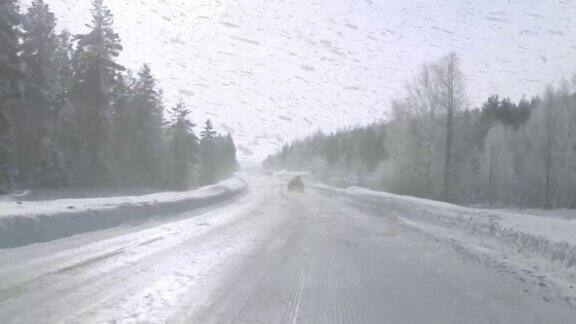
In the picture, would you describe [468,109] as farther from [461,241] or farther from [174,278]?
[174,278]

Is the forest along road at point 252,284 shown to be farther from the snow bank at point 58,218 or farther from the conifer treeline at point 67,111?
the conifer treeline at point 67,111

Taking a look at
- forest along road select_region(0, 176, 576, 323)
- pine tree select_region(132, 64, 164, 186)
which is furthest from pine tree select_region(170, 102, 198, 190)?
forest along road select_region(0, 176, 576, 323)

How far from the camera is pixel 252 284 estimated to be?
9.71 m

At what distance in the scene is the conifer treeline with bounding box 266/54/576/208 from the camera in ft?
197

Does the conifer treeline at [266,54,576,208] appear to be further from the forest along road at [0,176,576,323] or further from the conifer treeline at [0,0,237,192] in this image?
the forest along road at [0,176,576,323]

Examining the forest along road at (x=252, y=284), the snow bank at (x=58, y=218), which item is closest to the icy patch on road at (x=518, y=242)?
the forest along road at (x=252, y=284)

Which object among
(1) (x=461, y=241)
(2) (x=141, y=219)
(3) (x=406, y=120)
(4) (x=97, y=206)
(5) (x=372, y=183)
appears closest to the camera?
(1) (x=461, y=241)

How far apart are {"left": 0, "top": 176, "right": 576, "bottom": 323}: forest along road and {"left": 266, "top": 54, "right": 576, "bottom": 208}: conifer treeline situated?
4598cm

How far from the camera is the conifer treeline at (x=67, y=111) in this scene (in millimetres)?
41641

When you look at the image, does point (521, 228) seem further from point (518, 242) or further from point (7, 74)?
point (7, 74)

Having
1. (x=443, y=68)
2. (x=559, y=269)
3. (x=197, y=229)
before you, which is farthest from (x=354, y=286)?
(x=443, y=68)

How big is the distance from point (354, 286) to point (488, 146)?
80514 mm

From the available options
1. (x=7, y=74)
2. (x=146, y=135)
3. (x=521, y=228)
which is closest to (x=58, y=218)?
(x=521, y=228)

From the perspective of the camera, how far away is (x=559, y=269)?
39.0 feet
